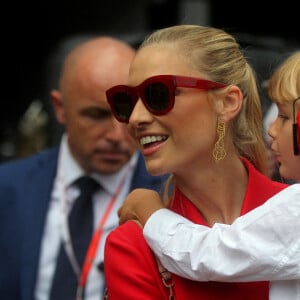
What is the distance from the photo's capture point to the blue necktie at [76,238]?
12.3 ft

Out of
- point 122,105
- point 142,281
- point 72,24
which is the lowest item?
point 72,24

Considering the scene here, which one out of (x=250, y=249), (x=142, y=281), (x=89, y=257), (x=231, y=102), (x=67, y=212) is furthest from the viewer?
(x=67, y=212)

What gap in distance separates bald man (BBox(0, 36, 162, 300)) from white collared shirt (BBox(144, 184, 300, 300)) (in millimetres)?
1525

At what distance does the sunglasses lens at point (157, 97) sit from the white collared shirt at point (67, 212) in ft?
5.09

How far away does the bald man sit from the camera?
150 inches

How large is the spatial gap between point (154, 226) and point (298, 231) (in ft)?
1.27

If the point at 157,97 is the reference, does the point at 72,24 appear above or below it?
below

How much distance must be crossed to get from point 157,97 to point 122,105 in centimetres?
14

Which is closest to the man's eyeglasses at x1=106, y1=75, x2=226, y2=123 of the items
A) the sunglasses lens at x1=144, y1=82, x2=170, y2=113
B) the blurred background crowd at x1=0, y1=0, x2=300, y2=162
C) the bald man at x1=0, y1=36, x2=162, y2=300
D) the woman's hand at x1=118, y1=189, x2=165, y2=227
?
the sunglasses lens at x1=144, y1=82, x2=170, y2=113

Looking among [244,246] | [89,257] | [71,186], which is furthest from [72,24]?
[244,246]

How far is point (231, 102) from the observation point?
2.42 meters

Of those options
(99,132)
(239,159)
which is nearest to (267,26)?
(99,132)

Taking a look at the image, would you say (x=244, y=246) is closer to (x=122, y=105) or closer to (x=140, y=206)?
(x=140, y=206)

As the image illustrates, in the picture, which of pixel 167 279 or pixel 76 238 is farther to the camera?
pixel 76 238
